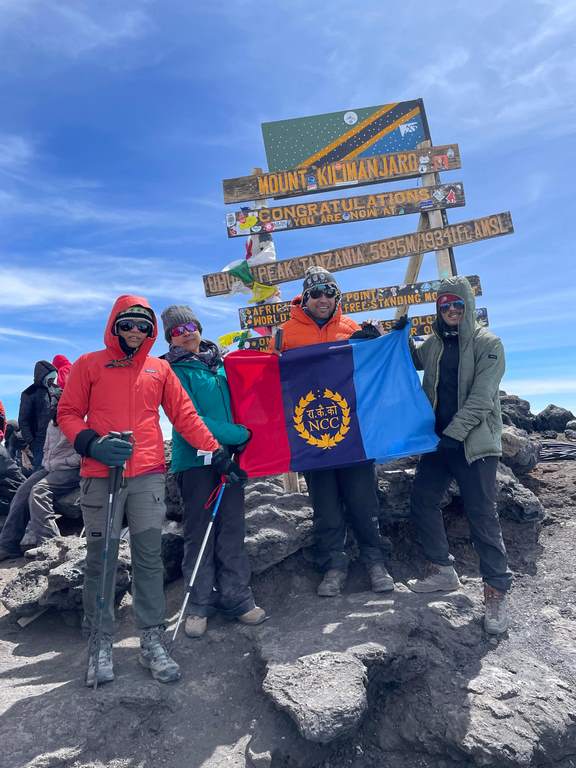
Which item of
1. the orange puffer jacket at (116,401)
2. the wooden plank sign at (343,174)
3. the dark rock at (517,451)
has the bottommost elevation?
the dark rock at (517,451)

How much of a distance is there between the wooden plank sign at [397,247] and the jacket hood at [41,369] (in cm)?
425

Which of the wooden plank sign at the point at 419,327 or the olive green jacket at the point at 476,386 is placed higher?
the wooden plank sign at the point at 419,327

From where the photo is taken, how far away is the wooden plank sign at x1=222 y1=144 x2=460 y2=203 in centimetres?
870

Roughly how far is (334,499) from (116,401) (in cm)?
266

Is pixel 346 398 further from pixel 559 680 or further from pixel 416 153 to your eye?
pixel 416 153

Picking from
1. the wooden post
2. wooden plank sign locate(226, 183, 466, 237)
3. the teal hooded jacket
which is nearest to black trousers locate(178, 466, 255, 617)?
the teal hooded jacket

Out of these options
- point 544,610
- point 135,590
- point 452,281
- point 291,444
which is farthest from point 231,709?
point 452,281

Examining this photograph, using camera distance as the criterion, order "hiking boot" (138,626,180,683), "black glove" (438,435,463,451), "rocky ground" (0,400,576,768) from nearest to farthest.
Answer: "rocky ground" (0,400,576,768) → "hiking boot" (138,626,180,683) → "black glove" (438,435,463,451)

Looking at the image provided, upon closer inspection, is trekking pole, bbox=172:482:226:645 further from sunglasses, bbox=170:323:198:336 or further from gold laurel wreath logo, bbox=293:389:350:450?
sunglasses, bbox=170:323:198:336

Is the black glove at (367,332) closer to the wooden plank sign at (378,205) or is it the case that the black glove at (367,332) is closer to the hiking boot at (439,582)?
the hiking boot at (439,582)

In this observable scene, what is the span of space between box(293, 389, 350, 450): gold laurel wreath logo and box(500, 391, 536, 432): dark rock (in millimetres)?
8984

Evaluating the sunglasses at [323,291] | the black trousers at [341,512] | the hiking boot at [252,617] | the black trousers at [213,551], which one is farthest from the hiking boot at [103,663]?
the sunglasses at [323,291]

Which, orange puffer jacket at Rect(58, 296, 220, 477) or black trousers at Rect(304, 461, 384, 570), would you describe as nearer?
orange puffer jacket at Rect(58, 296, 220, 477)

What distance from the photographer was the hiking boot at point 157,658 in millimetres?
4586
